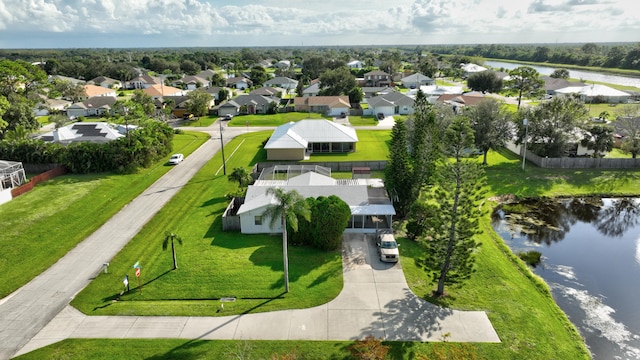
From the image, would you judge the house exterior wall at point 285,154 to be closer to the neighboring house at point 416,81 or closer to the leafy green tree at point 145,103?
the leafy green tree at point 145,103

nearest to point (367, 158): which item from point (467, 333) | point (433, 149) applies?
point (433, 149)

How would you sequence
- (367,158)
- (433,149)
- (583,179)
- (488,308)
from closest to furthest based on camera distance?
(488,308) → (433,149) → (583,179) → (367,158)

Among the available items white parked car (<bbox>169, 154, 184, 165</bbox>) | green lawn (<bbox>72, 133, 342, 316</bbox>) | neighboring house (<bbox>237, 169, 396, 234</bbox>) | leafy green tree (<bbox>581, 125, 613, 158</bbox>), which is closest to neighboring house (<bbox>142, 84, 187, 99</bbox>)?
white parked car (<bbox>169, 154, 184, 165</bbox>)

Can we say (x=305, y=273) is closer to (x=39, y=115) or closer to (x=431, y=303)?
(x=431, y=303)

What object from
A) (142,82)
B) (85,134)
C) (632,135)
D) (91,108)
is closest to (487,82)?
(632,135)

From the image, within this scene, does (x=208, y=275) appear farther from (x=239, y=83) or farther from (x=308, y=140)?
(x=239, y=83)

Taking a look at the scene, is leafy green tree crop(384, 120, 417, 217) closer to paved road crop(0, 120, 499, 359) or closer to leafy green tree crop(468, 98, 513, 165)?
paved road crop(0, 120, 499, 359)
